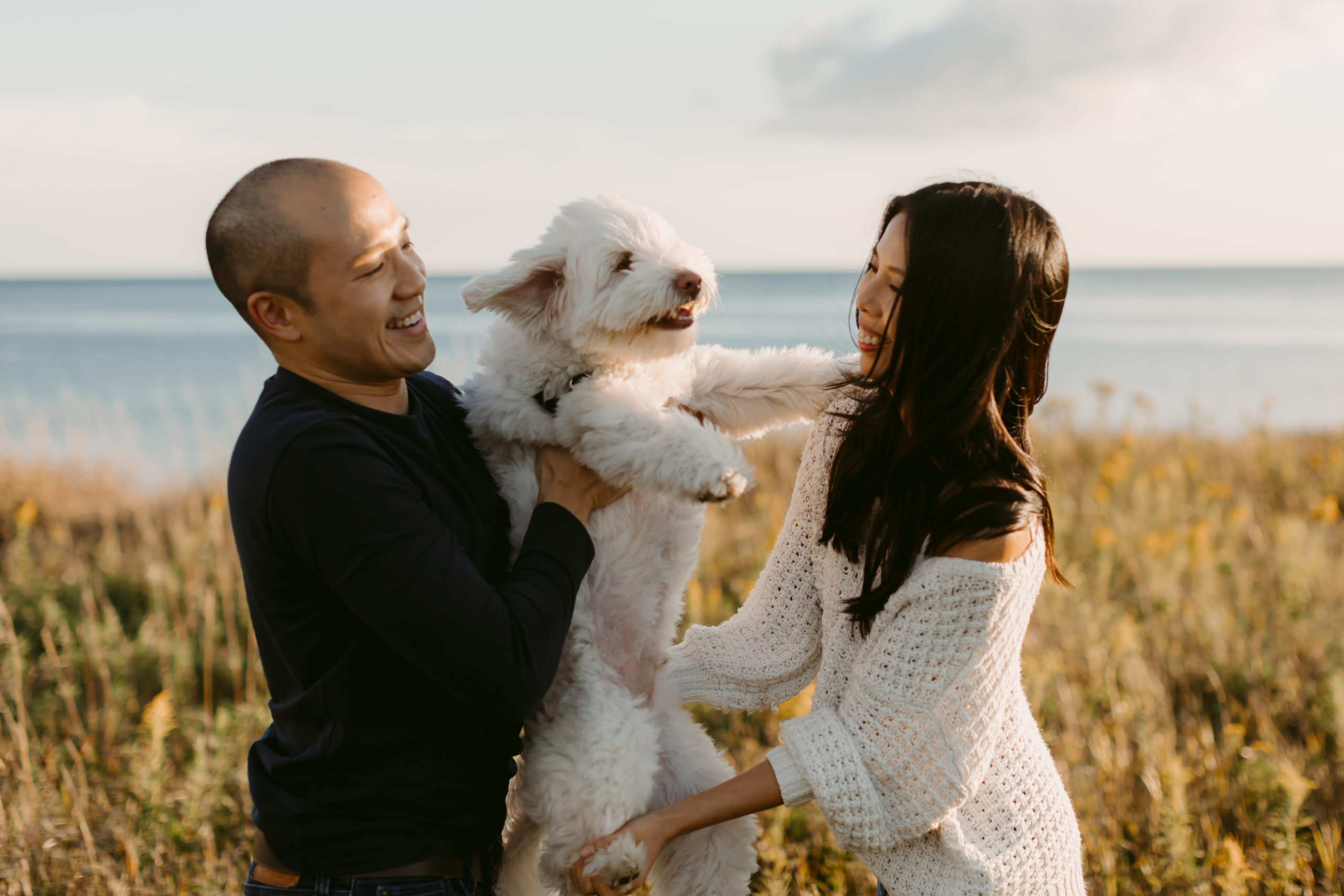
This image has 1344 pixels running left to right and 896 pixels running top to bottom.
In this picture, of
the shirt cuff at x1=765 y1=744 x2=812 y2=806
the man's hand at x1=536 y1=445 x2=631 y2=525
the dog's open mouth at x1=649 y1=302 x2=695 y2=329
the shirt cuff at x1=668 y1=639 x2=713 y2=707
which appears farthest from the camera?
the dog's open mouth at x1=649 y1=302 x2=695 y2=329

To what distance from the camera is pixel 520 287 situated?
266 cm

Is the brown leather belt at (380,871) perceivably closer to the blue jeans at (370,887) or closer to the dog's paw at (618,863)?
the blue jeans at (370,887)

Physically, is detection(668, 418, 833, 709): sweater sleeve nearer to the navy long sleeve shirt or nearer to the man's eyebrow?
the navy long sleeve shirt

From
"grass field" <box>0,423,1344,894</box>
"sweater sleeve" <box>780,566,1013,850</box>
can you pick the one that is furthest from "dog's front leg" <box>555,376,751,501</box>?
"grass field" <box>0,423,1344,894</box>

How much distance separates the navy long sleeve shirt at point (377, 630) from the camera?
166cm

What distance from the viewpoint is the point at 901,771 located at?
1.90 meters

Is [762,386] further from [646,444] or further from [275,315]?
[275,315]

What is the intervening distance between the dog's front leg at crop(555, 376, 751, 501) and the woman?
12.8 inches

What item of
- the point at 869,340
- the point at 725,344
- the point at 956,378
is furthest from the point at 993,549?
the point at 725,344

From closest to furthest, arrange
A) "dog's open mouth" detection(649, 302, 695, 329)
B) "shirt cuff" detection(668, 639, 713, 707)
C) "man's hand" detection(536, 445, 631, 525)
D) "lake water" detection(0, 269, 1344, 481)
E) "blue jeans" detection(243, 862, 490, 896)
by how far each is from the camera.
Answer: "blue jeans" detection(243, 862, 490, 896) < "man's hand" detection(536, 445, 631, 525) < "shirt cuff" detection(668, 639, 713, 707) < "dog's open mouth" detection(649, 302, 695, 329) < "lake water" detection(0, 269, 1344, 481)

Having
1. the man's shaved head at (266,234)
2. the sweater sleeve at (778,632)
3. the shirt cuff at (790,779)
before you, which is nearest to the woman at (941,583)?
the shirt cuff at (790,779)

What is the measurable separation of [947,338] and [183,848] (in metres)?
3.23

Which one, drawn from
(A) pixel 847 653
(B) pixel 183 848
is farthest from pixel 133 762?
(A) pixel 847 653

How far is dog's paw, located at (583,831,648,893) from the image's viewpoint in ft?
6.63
